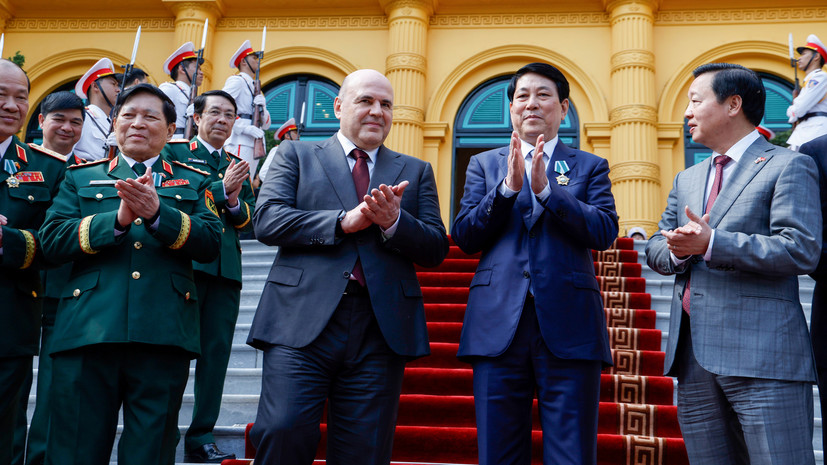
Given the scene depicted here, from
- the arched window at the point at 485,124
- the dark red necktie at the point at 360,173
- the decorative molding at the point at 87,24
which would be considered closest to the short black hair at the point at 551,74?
the dark red necktie at the point at 360,173

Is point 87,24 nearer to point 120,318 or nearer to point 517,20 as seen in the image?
point 517,20

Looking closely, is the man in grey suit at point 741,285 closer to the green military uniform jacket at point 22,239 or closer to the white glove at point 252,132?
the green military uniform jacket at point 22,239

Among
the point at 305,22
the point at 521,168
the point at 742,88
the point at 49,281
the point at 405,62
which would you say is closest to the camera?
the point at 521,168

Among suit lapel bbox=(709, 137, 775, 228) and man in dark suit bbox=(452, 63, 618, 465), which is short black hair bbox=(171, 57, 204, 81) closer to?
man in dark suit bbox=(452, 63, 618, 465)

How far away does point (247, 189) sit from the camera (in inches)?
164

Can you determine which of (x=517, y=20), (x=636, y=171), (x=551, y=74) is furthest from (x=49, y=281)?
(x=517, y=20)

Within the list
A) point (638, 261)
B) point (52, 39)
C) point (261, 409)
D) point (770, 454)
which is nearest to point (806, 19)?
point (638, 261)

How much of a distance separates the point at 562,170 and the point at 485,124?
7948mm

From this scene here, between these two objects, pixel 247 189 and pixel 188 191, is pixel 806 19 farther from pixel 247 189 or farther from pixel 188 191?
pixel 188 191

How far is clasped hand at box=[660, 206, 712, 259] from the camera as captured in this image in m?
2.22

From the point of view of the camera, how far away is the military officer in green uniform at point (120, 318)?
7.80ft

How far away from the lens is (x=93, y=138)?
482 centimetres

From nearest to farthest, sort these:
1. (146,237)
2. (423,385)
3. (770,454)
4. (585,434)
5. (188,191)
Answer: (770,454) → (585,434) → (146,237) → (188,191) → (423,385)

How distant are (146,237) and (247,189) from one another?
65.1 inches
